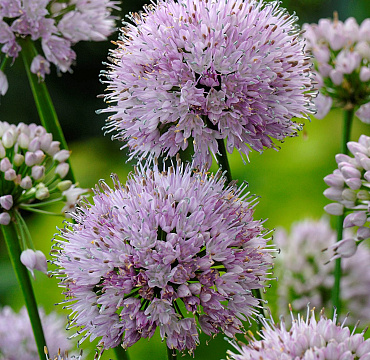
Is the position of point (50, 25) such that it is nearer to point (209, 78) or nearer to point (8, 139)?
point (8, 139)

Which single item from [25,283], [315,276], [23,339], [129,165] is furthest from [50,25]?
[129,165]

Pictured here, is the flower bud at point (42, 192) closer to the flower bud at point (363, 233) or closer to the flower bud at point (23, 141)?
the flower bud at point (23, 141)

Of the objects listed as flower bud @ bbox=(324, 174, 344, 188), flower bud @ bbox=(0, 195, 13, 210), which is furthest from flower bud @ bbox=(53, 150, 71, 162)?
flower bud @ bbox=(324, 174, 344, 188)

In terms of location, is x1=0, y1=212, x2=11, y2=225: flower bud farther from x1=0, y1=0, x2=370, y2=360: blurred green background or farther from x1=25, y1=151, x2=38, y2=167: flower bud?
x1=0, y1=0, x2=370, y2=360: blurred green background

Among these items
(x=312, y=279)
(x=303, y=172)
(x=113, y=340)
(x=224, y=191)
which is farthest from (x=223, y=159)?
(x=303, y=172)

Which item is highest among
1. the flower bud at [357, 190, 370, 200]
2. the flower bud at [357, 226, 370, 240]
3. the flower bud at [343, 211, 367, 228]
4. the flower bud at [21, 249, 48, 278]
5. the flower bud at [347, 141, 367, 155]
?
the flower bud at [347, 141, 367, 155]

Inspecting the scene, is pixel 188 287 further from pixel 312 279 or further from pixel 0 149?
pixel 312 279
